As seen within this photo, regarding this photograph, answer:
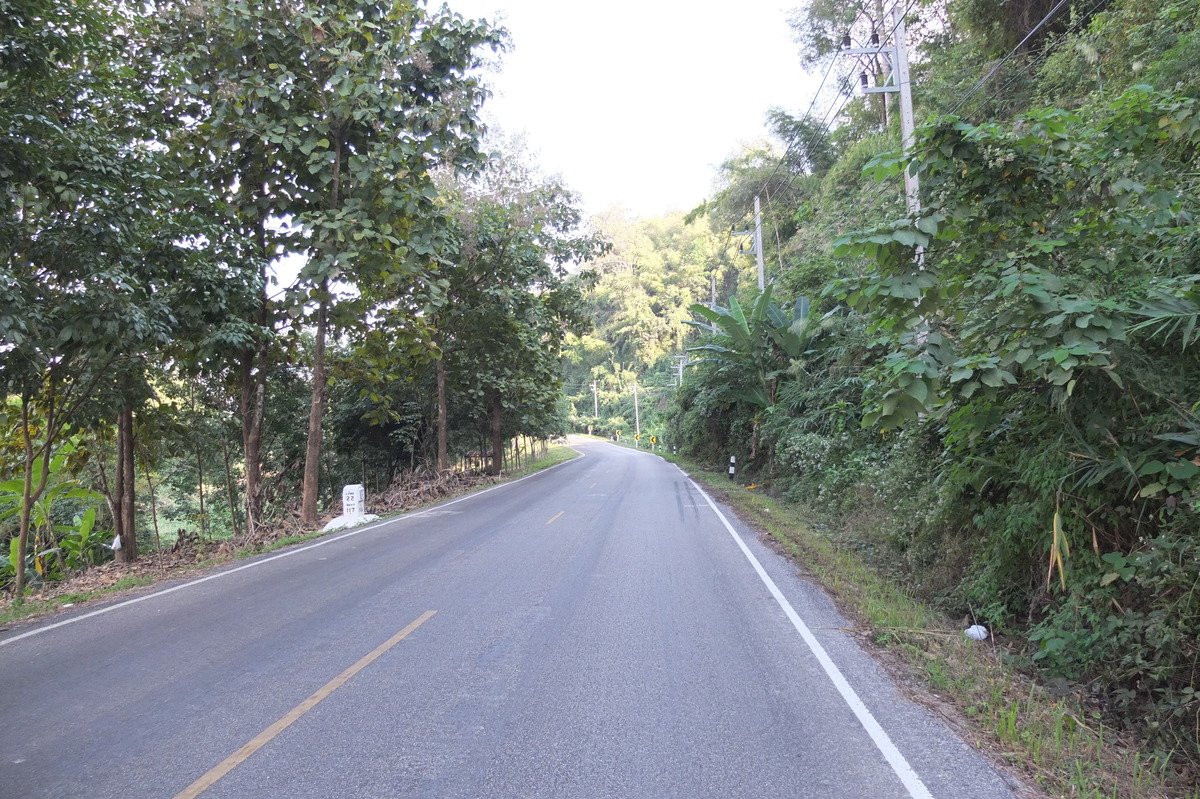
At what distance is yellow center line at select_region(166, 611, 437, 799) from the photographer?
141 inches

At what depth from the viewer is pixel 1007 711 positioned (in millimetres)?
4398

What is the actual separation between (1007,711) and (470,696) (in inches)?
135

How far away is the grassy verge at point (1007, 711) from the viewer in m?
3.67

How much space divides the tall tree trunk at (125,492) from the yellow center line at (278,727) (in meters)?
10.1

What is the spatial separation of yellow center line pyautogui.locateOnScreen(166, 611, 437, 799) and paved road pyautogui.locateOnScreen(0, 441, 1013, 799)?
2 centimetres

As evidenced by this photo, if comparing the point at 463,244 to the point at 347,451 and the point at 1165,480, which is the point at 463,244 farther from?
the point at 1165,480

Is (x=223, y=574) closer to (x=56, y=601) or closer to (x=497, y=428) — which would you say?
(x=56, y=601)

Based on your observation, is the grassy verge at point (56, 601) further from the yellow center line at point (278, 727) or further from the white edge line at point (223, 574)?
the yellow center line at point (278, 727)

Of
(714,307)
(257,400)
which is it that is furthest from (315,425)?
(714,307)

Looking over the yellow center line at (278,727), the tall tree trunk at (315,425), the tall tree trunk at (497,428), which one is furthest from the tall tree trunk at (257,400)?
the tall tree trunk at (497,428)

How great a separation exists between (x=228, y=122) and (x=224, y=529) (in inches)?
661

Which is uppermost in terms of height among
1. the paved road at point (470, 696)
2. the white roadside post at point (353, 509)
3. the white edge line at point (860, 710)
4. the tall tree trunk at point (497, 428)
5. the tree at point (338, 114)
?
the tree at point (338, 114)

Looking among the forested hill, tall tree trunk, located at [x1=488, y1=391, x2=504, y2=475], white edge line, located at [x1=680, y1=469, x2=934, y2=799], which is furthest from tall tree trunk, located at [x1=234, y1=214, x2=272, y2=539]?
tall tree trunk, located at [x1=488, y1=391, x2=504, y2=475]

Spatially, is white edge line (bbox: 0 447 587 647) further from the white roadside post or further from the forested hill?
the forested hill
